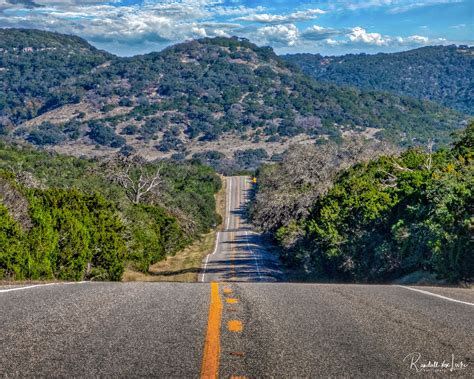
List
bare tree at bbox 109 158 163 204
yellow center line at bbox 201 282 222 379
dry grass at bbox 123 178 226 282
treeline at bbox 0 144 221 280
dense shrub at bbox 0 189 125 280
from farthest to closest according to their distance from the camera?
bare tree at bbox 109 158 163 204 → dry grass at bbox 123 178 226 282 → treeline at bbox 0 144 221 280 → dense shrub at bbox 0 189 125 280 → yellow center line at bbox 201 282 222 379

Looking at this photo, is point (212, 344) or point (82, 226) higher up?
point (212, 344)

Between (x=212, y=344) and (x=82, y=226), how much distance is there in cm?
2179

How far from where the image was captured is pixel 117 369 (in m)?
4.84

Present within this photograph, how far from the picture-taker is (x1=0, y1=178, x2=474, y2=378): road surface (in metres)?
4.97

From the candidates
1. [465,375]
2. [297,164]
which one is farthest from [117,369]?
[297,164]

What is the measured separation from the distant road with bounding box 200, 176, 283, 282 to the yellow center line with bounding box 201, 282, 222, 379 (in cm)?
3243

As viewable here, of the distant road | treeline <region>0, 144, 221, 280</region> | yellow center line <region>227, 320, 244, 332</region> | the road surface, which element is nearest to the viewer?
the road surface

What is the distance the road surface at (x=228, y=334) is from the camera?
16.3 feet

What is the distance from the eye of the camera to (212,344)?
561cm

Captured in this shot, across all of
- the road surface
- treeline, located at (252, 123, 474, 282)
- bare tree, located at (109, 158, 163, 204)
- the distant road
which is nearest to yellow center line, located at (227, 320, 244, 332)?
the road surface

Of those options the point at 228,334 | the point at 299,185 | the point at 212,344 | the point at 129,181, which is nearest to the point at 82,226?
the point at 228,334

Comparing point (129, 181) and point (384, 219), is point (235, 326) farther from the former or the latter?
point (129, 181)
